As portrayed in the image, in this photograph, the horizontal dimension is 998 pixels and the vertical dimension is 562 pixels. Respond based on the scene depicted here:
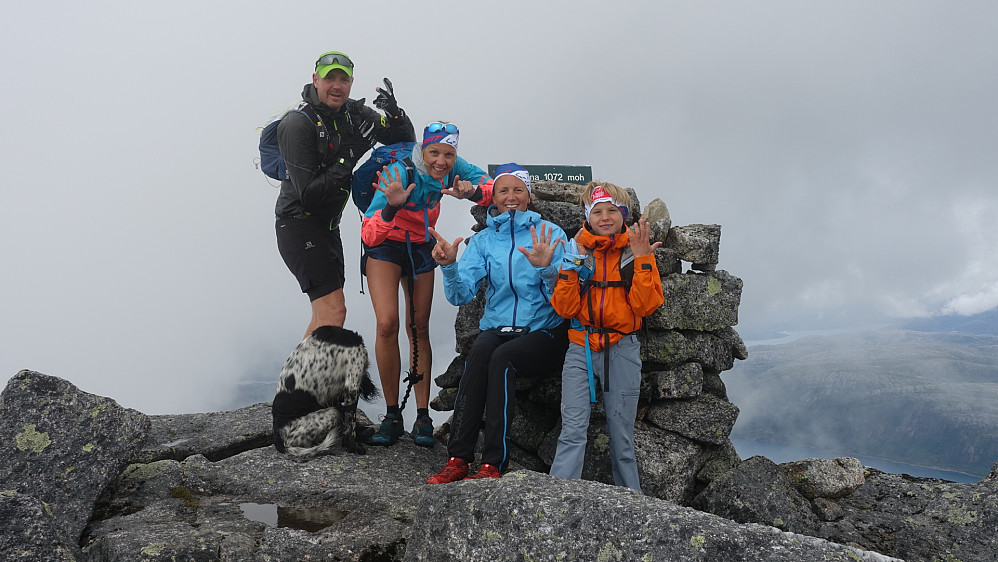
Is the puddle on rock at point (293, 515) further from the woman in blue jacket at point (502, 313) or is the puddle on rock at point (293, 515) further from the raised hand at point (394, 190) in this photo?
the raised hand at point (394, 190)

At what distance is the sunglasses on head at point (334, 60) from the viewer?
826 centimetres

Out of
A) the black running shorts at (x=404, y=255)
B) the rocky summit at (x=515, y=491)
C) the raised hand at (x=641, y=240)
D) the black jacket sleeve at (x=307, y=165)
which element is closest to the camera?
the rocky summit at (x=515, y=491)

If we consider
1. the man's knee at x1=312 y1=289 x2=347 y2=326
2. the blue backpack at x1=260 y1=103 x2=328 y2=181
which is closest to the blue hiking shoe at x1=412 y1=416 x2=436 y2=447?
the man's knee at x1=312 y1=289 x2=347 y2=326

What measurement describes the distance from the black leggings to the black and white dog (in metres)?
1.59

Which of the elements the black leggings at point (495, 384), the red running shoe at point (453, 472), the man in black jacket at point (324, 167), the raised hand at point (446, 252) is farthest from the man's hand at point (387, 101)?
the red running shoe at point (453, 472)

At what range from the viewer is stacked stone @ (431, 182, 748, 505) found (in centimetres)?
873

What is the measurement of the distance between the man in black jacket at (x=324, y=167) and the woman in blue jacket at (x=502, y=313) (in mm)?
1654

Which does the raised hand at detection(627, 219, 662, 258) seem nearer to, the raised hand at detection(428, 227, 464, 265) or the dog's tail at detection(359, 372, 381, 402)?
the raised hand at detection(428, 227, 464, 265)

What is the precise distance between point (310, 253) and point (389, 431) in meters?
2.81

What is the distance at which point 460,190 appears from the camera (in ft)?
28.5

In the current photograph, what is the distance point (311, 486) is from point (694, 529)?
511 cm

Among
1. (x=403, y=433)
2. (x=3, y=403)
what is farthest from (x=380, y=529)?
(x=3, y=403)

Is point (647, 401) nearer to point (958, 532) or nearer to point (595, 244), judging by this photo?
point (595, 244)

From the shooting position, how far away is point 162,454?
9.02 m
